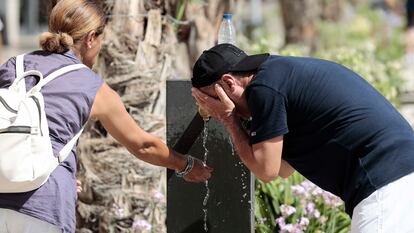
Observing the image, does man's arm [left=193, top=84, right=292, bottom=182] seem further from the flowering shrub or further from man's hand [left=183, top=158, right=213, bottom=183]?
the flowering shrub

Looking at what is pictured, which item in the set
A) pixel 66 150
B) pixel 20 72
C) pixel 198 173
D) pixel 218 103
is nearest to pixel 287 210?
pixel 198 173

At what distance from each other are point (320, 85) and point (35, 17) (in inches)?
728

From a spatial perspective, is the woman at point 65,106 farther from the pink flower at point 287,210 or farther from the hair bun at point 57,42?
the pink flower at point 287,210

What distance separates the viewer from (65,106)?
3783 millimetres

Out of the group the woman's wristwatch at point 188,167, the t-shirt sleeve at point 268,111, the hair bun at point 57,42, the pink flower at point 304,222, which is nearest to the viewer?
the t-shirt sleeve at point 268,111

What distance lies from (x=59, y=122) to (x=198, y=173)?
873 mm

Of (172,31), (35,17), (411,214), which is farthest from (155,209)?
(35,17)

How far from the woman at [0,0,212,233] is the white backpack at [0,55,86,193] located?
0.08 meters

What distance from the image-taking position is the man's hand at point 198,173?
4.39 meters

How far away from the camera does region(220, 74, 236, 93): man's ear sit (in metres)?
3.74

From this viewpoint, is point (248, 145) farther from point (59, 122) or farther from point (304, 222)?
point (304, 222)

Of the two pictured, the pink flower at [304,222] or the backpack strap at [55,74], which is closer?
the backpack strap at [55,74]

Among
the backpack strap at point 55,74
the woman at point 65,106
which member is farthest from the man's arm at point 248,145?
the backpack strap at point 55,74

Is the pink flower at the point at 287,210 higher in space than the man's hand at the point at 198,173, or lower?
lower
